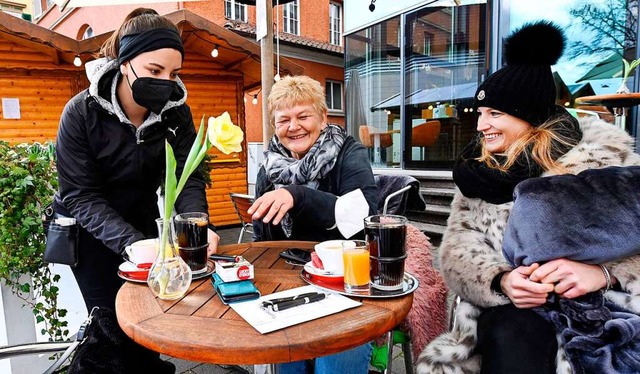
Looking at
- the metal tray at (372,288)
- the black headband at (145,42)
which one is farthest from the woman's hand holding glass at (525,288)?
the black headband at (145,42)

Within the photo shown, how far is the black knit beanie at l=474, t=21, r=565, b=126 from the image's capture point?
1475mm

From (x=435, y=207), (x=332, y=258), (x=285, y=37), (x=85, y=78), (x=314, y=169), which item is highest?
(x=285, y=37)

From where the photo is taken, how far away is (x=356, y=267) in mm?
1099

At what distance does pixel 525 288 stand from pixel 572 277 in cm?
13

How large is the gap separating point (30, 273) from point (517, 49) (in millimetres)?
2372

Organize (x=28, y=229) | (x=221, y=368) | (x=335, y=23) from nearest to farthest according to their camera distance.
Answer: (x=28, y=229) < (x=221, y=368) < (x=335, y=23)

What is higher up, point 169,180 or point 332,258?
point 169,180

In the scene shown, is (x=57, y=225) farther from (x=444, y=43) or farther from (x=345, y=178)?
(x=444, y=43)

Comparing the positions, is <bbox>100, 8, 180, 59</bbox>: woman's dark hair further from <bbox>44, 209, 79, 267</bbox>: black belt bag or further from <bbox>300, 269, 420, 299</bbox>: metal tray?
<bbox>300, 269, 420, 299</bbox>: metal tray

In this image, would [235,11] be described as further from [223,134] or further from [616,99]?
[223,134]

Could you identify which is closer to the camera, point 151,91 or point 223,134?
point 223,134

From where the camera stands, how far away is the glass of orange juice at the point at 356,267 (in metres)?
1.09

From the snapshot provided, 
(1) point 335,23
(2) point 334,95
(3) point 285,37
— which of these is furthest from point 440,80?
(1) point 335,23

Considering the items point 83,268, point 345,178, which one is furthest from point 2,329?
point 345,178
